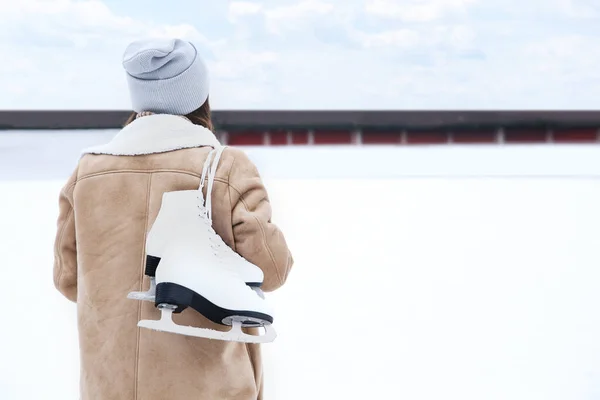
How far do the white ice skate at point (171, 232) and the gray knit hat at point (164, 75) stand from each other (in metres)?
0.14

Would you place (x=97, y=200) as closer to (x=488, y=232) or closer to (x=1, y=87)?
(x=488, y=232)

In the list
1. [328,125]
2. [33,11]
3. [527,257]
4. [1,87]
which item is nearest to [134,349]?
[527,257]

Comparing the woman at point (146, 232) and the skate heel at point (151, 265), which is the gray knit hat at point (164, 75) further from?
the skate heel at point (151, 265)

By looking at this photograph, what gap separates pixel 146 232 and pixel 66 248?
15 cm

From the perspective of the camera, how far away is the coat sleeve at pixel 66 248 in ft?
2.91

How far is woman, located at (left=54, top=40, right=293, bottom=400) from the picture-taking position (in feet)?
2.67

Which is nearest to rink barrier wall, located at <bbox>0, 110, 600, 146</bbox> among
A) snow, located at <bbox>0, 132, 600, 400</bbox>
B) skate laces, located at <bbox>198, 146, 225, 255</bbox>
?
snow, located at <bbox>0, 132, 600, 400</bbox>

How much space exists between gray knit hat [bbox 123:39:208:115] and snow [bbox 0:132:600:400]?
2.93 feet

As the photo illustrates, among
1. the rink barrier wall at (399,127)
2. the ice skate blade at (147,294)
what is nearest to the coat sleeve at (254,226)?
the ice skate blade at (147,294)

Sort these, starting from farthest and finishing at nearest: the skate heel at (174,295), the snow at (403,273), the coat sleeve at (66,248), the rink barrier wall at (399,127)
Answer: the rink barrier wall at (399,127)
the snow at (403,273)
the coat sleeve at (66,248)
the skate heel at (174,295)

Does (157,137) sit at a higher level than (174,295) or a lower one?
higher

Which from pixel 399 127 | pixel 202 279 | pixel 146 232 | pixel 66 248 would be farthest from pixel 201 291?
pixel 399 127

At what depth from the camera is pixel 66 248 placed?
90 cm

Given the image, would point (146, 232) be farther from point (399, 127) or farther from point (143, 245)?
point (399, 127)
